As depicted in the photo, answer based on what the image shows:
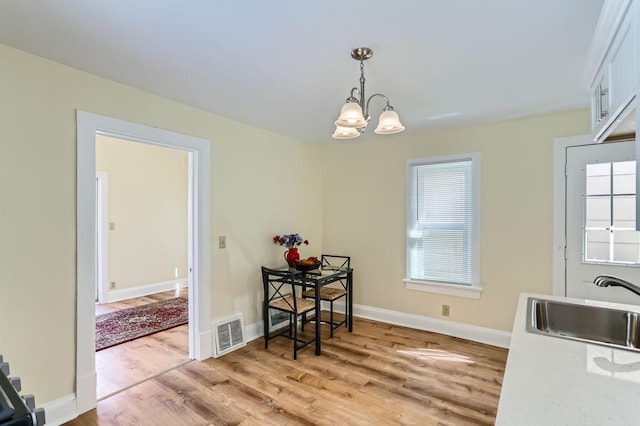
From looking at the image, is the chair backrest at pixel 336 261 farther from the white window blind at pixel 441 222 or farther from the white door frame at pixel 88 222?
the white door frame at pixel 88 222

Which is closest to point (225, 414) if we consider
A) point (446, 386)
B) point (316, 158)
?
point (446, 386)

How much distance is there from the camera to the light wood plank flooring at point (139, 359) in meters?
2.64

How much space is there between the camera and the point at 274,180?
3828 mm

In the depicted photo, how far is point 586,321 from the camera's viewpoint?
1.86 meters

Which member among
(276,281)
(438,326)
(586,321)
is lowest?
(438,326)

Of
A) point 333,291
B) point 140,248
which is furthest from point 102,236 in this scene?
point 333,291

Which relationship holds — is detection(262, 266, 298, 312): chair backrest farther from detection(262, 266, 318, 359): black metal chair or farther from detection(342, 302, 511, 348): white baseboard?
detection(342, 302, 511, 348): white baseboard

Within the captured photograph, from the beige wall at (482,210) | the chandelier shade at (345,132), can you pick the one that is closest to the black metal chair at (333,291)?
the beige wall at (482,210)

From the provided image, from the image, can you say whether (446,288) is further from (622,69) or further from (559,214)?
(622,69)

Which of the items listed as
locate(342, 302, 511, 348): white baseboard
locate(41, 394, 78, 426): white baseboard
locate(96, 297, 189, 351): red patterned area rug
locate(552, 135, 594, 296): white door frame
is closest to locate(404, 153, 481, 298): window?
locate(342, 302, 511, 348): white baseboard

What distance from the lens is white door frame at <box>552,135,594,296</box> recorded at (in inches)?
117

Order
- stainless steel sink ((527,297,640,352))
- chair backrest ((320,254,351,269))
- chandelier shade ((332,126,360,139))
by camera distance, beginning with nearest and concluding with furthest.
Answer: stainless steel sink ((527,297,640,352)) → chandelier shade ((332,126,360,139)) → chair backrest ((320,254,351,269))

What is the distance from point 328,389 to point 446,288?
1793 mm

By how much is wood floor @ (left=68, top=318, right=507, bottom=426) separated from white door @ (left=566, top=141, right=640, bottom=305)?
1.05 meters
